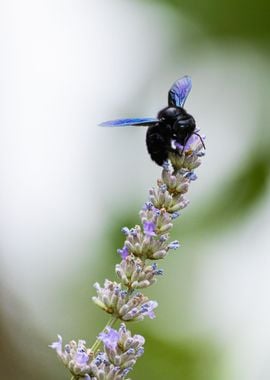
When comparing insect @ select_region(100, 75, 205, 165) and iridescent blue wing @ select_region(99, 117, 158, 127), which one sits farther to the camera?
insect @ select_region(100, 75, 205, 165)

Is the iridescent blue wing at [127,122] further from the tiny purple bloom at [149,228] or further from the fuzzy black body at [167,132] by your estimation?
the tiny purple bloom at [149,228]

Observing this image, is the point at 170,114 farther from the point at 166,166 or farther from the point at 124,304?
the point at 124,304

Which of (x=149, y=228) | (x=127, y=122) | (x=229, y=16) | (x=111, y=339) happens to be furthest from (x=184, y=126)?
(x=229, y=16)

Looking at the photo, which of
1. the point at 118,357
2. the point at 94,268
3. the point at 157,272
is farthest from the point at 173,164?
the point at 94,268

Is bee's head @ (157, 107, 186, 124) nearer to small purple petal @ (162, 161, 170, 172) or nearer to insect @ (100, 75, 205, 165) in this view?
insect @ (100, 75, 205, 165)

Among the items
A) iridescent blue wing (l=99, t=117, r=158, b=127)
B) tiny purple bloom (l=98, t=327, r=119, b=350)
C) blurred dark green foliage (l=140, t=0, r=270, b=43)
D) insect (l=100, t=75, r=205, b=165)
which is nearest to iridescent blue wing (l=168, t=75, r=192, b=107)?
insect (l=100, t=75, r=205, b=165)

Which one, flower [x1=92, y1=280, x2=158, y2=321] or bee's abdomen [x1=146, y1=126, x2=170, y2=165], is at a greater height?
bee's abdomen [x1=146, y1=126, x2=170, y2=165]

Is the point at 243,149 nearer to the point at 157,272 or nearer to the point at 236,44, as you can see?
the point at 236,44
